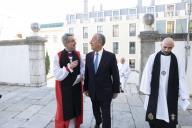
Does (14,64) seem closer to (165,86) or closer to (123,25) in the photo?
(165,86)

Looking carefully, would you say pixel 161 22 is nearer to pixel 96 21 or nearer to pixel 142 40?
pixel 96 21

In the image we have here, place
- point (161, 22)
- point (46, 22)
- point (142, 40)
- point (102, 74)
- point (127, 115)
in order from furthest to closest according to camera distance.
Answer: point (46, 22), point (161, 22), point (142, 40), point (127, 115), point (102, 74)

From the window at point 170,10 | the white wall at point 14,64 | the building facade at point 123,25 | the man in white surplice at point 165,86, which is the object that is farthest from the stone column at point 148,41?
the window at point 170,10

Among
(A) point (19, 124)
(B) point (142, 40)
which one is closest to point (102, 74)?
(A) point (19, 124)

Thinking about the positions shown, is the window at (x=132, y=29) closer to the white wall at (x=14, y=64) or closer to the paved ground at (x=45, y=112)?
the white wall at (x=14, y=64)

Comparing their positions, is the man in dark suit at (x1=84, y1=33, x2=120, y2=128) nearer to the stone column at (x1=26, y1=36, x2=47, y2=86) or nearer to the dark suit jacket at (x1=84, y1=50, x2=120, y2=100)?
the dark suit jacket at (x1=84, y1=50, x2=120, y2=100)

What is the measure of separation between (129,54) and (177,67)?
90.4 ft

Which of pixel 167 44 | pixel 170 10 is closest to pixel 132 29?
pixel 170 10

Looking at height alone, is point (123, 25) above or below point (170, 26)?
above

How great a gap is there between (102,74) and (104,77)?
51mm

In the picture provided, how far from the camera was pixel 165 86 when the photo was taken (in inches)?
123

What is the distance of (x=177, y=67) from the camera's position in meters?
3.10

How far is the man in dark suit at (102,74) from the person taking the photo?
10.1 feet

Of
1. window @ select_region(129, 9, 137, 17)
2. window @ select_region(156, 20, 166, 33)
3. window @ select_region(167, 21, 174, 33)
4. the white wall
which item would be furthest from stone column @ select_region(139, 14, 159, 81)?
window @ select_region(129, 9, 137, 17)
